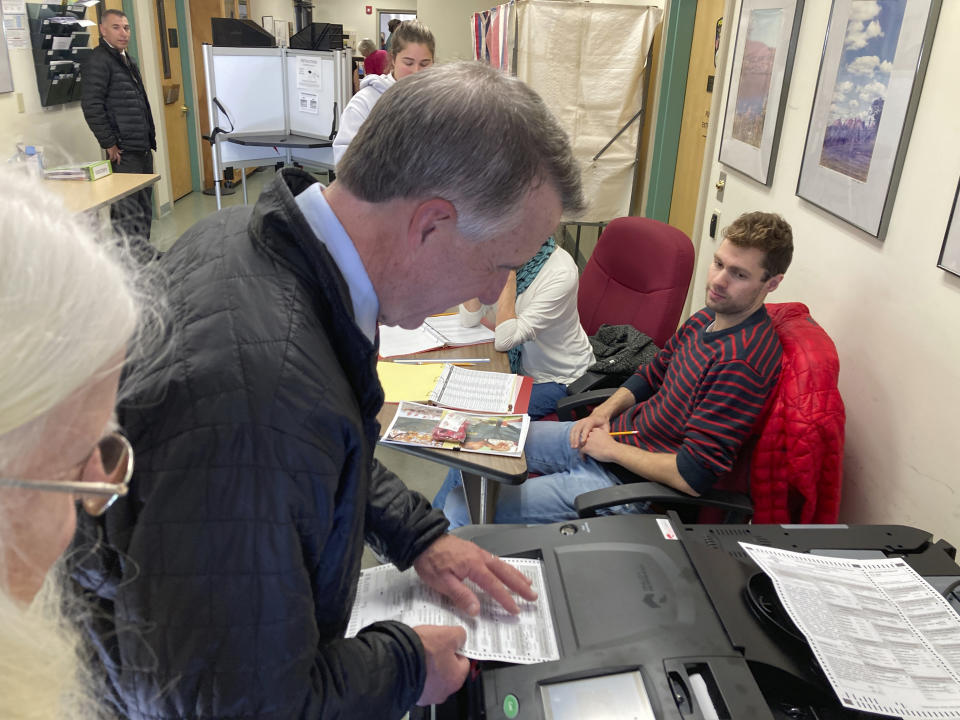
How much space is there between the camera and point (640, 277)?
8.22 feet

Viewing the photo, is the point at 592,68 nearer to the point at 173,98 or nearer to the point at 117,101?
the point at 117,101

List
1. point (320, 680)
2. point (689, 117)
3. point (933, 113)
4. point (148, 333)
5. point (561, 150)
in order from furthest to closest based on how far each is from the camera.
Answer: point (689, 117)
point (933, 113)
point (561, 150)
point (320, 680)
point (148, 333)

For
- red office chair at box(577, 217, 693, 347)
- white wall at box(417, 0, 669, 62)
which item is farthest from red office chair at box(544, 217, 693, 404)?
white wall at box(417, 0, 669, 62)

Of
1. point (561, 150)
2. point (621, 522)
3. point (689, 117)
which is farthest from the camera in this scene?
point (689, 117)

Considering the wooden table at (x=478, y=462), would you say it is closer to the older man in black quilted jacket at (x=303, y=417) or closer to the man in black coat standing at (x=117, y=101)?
the older man in black quilted jacket at (x=303, y=417)

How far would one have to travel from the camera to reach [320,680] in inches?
30.4

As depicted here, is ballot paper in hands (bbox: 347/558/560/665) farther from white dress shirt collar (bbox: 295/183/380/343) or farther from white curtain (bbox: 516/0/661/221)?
white curtain (bbox: 516/0/661/221)

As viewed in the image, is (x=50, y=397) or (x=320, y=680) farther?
(x=320, y=680)

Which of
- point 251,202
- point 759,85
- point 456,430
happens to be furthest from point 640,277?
Answer: point 251,202

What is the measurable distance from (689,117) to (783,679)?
142 inches

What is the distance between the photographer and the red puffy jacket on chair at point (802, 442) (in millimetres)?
1502

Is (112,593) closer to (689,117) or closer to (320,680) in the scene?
(320,680)

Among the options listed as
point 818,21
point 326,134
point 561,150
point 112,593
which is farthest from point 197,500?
point 326,134

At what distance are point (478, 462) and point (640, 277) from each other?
1240mm
